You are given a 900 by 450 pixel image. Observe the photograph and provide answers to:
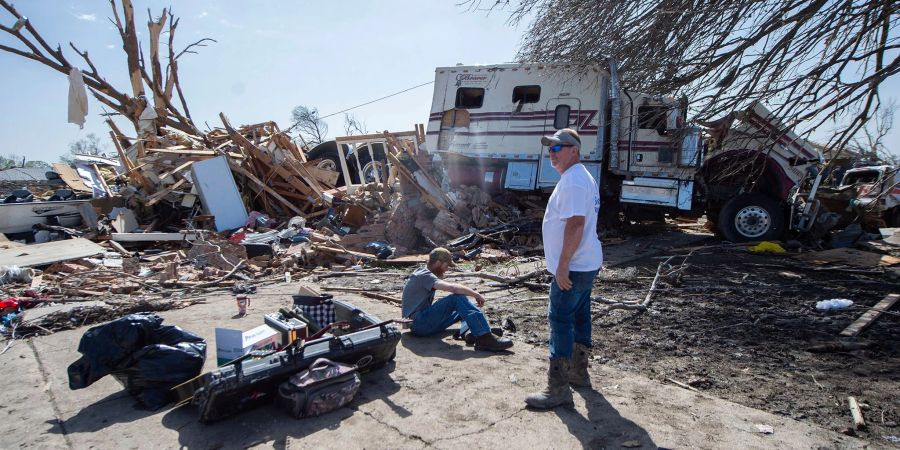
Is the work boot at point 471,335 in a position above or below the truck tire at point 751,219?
below

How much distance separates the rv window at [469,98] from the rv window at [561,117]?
1780 millimetres

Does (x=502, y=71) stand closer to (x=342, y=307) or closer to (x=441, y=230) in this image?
(x=441, y=230)

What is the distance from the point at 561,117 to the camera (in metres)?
10.8

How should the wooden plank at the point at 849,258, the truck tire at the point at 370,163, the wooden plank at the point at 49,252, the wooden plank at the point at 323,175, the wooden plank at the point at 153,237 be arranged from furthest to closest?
the truck tire at the point at 370,163 → the wooden plank at the point at 323,175 → the wooden plank at the point at 153,237 → the wooden plank at the point at 49,252 → the wooden plank at the point at 849,258

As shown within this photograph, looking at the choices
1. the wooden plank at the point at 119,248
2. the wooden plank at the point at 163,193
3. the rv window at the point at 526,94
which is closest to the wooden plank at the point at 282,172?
the wooden plank at the point at 163,193

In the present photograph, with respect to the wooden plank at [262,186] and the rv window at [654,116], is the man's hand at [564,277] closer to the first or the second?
the rv window at [654,116]

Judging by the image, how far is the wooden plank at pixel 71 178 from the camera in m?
11.4

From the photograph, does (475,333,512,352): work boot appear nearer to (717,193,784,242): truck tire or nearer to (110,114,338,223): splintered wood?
(717,193,784,242): truck tire

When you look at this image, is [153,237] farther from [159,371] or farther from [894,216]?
→ [894,216]

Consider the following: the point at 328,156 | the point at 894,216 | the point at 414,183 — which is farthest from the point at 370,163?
the point at 894,216

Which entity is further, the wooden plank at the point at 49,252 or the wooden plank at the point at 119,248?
the wooden plank at the point at 119,248

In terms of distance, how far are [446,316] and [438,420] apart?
150cm

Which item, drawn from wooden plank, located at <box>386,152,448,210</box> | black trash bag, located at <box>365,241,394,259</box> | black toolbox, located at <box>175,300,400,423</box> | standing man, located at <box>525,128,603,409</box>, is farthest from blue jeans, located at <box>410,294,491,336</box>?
wooden plank, located at <box>386,152,448,210</box>

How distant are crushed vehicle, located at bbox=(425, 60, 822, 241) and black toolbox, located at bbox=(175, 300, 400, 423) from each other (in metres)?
6.43
